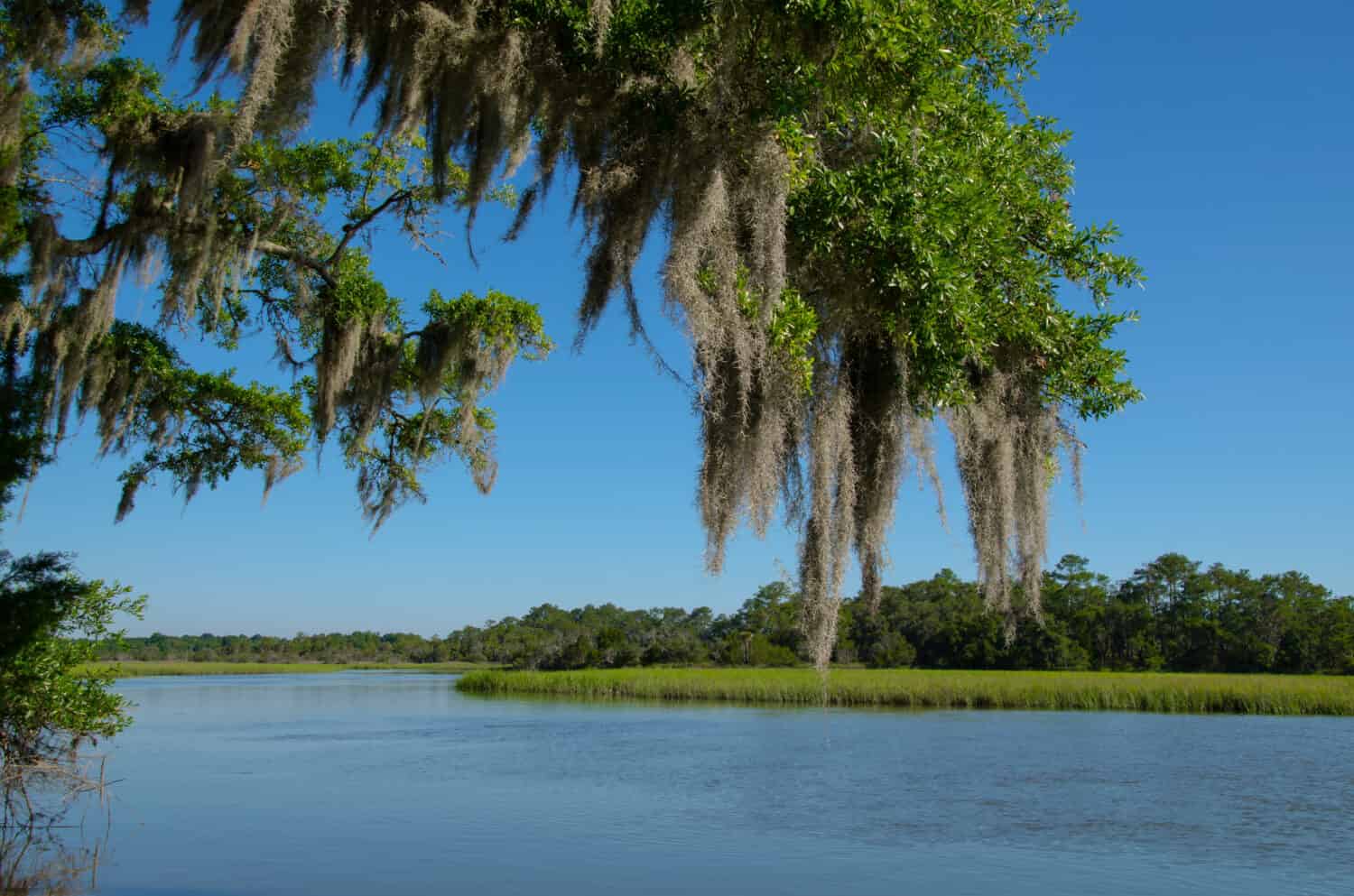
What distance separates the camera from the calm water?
10352 millimetres

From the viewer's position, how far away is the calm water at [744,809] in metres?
10.4

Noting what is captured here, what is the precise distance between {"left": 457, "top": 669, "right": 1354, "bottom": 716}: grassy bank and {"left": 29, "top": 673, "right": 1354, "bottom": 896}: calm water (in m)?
3.41

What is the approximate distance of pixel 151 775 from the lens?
16.7m

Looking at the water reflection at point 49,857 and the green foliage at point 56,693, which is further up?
the green foliage at point 56,693

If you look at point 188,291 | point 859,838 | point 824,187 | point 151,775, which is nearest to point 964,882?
point 859,838

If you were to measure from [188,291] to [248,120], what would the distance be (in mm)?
2735

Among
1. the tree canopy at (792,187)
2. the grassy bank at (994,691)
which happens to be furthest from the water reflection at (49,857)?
the grassy bank at (994,691)

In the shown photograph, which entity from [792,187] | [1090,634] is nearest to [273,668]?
[1090,634]

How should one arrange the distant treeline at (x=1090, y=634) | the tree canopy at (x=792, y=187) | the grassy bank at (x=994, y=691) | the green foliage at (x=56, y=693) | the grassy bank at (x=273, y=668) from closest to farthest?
the tree canopy at (x=792, y=187) < the green foliage at (x=56, y=693) < the grassy bank at (x=994, y=691) < the distant treeline at (x=1090, y=634) < the grassy bank at (x=273, y=668)

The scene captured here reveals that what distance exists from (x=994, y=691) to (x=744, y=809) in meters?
18.8

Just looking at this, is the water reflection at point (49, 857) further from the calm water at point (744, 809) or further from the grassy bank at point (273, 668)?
the grassy bank at point (273, 668)

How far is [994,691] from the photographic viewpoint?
3077cm

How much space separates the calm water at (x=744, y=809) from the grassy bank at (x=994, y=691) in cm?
341

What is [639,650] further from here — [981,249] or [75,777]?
[981,249]
